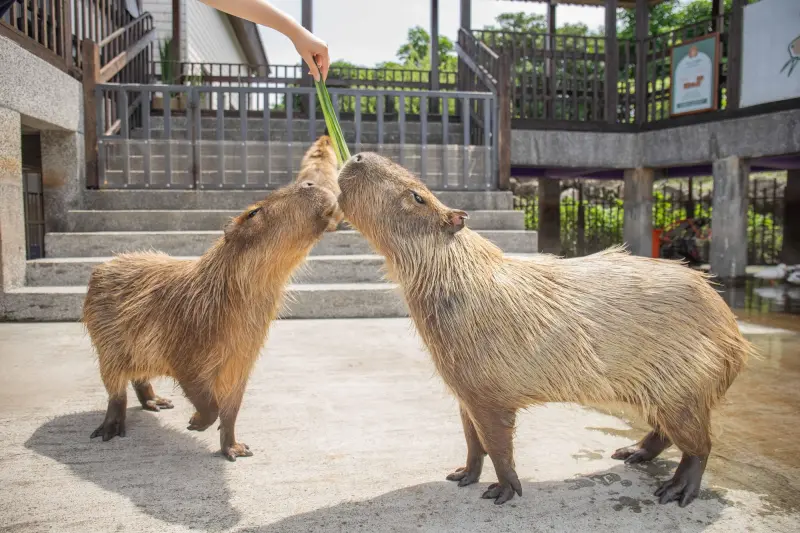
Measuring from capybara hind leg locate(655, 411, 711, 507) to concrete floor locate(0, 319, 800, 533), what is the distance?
0.18 ft

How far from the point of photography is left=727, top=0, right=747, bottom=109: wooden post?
29.9ft

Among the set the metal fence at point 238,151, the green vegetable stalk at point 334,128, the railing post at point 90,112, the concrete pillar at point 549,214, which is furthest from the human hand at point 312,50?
the concrete pillar at point 549,214

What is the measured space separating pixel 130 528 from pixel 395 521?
2.53 feet

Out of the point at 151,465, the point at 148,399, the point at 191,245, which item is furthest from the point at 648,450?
the point at 191,245

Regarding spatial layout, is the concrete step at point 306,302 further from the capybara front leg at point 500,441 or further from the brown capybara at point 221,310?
the capybara front leg at point 500,441

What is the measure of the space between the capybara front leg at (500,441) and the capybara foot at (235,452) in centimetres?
95

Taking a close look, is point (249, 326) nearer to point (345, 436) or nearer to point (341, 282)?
point (345, 436)

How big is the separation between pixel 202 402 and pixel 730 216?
30.2ft

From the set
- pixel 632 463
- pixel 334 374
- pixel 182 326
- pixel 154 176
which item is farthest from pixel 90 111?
pixel 632 463

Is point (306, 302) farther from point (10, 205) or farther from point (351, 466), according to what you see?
point (351, 466)

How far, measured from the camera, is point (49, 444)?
254 cm

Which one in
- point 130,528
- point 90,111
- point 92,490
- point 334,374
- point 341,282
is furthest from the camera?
point 90,111

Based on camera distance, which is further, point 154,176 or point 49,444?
point 154,176

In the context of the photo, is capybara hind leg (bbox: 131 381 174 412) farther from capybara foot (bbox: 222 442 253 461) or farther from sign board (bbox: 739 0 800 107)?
sign board (bbox: 739 0 800 107)
